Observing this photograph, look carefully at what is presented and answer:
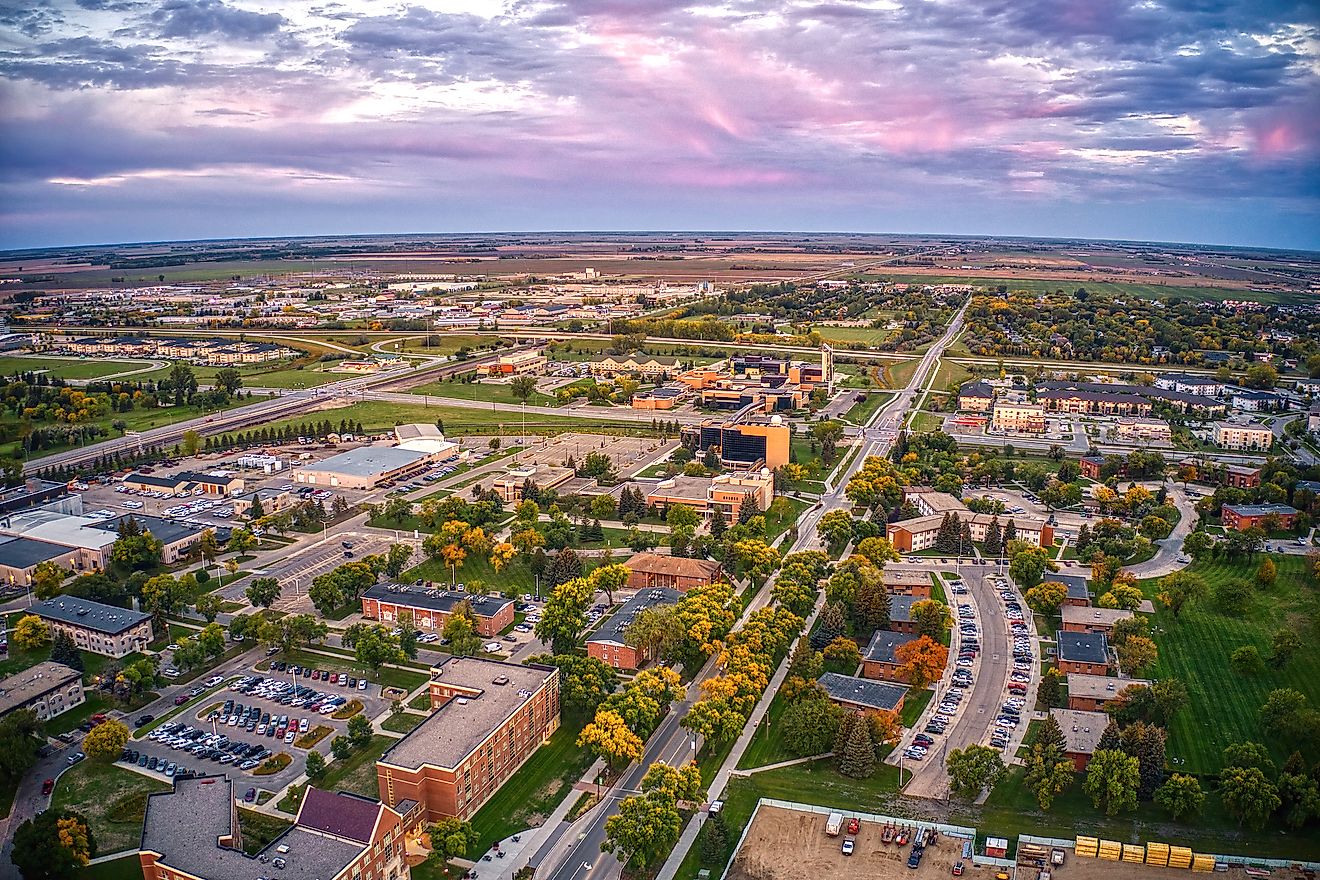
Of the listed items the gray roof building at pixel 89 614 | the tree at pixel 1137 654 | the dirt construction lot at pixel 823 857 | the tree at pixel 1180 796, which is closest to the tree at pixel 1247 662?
the tree at pixel 1137 654

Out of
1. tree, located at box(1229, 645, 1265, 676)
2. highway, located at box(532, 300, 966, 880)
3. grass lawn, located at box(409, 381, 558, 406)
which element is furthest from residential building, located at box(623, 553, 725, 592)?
grass lawn, located at box(409, 381, 558, 406)

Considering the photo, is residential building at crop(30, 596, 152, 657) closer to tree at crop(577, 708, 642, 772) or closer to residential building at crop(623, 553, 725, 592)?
tree at crop(577, 708, 642, 772)

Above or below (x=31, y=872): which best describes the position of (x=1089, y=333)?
above

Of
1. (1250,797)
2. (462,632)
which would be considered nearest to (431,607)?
(462,632)

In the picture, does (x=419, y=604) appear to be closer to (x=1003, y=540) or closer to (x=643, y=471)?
(x=643, y=471)

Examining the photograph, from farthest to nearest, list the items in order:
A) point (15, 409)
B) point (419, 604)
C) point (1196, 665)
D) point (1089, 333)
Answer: point (1089, 333)
point (15, 409)
point (419, 604)
point (1196, 665)

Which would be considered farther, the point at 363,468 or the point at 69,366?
the point at 69,366

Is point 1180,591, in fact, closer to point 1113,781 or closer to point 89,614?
point 1113,781

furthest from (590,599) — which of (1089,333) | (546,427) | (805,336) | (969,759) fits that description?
(1089,333)
